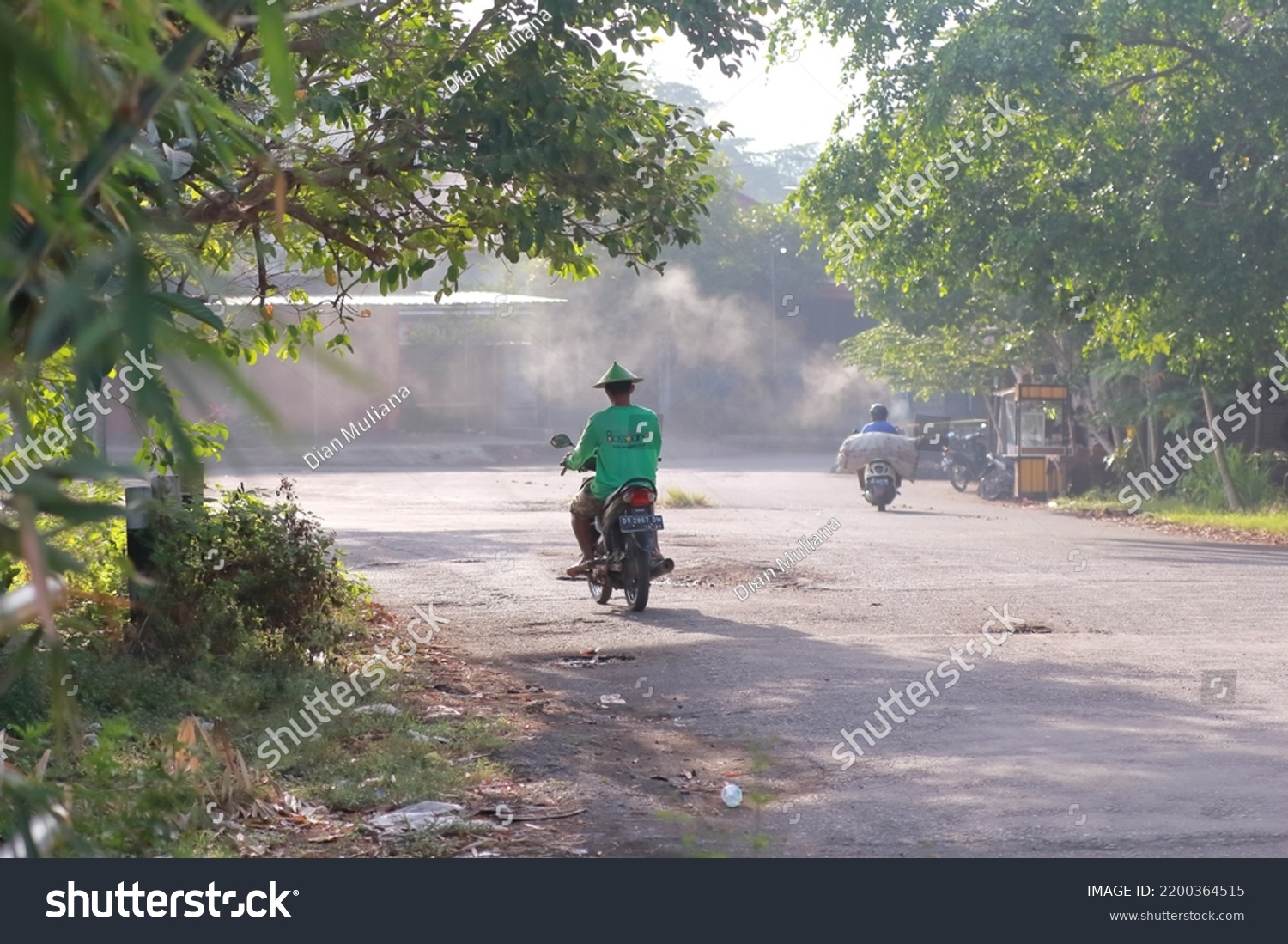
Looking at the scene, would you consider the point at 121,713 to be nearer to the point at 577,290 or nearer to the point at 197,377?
the point at 197,377

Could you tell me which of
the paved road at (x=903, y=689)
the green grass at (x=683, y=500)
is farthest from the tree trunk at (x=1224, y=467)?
the green grass at (x=683, y=500)

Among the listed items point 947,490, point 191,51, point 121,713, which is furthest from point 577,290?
point 191,51

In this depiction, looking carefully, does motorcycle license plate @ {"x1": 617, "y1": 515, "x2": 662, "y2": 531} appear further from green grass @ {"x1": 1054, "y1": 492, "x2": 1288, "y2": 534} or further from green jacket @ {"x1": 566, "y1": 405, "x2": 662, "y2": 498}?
green grass @ {"x1": 1054, "y1": 492, "x2": 1288, "y2": 534}

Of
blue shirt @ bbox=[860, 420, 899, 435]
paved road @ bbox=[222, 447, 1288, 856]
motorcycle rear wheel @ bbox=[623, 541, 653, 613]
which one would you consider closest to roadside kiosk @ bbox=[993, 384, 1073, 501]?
blue shirt @ bbox=[860, 420, 899, 435]

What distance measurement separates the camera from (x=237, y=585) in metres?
7.84

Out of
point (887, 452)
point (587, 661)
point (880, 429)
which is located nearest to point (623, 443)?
point (587, 661)

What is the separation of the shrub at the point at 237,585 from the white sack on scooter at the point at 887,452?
17327mm

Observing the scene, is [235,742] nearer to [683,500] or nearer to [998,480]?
[683,500]

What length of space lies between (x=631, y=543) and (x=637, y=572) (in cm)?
20

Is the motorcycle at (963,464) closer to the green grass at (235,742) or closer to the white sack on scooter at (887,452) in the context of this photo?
the white sack on scooter at (887,452)

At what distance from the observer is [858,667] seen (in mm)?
8391

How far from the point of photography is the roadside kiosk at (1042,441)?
30.2m

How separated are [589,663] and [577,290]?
155 feet

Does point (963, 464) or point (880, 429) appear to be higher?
point (880, 429)
